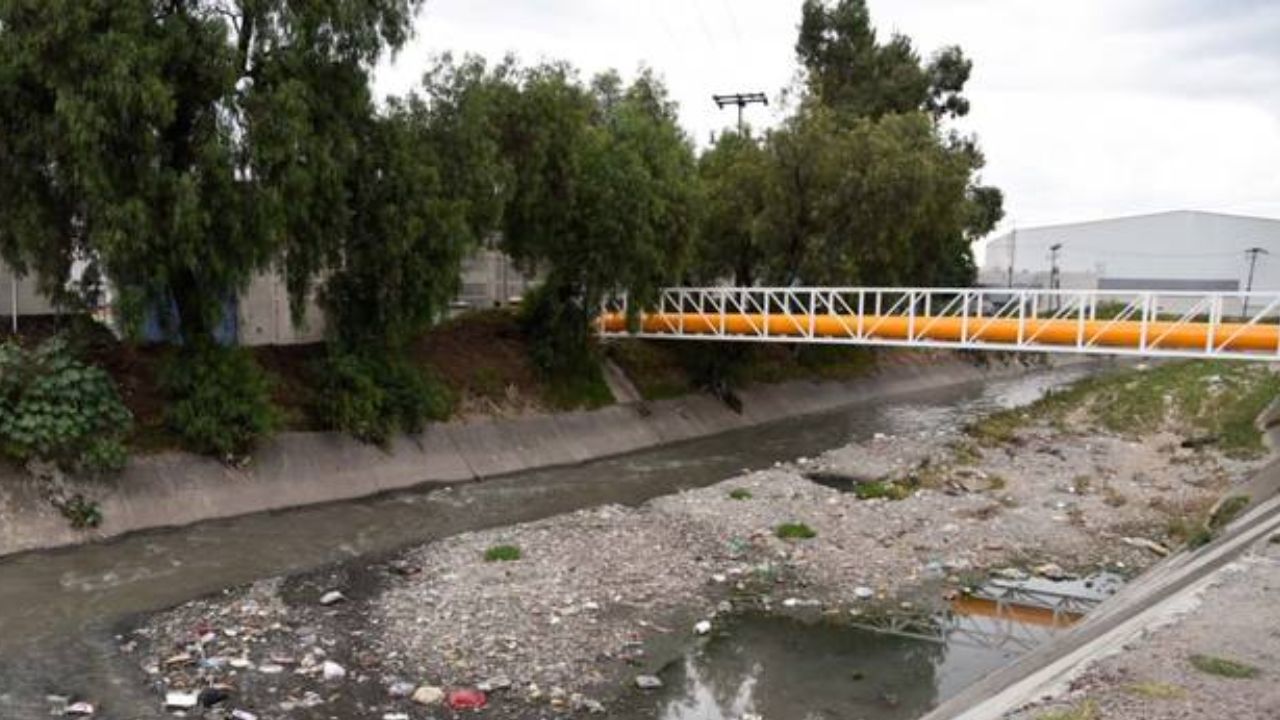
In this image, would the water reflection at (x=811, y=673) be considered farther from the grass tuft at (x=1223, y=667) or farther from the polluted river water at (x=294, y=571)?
the grass tuft at (x=1223, y=667)

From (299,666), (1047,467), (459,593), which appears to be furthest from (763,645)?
(1047,467)

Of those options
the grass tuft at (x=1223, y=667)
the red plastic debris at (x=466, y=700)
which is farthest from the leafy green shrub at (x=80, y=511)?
the grass tuft at (x=1223, y=667)

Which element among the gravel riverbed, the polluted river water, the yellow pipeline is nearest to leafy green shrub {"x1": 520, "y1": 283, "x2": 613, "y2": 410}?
the yellow pipeline

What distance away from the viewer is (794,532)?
61.9 feet

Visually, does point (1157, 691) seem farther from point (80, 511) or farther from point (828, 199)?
point (828, 199)

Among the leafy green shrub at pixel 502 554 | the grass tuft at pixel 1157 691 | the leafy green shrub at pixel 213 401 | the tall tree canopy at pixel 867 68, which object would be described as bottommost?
the leafy green shrub at pixel 502 554

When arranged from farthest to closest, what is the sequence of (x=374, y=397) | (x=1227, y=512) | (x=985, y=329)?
(x=985, y=329)
(x=374, y=397)
(x=1227, y=512)

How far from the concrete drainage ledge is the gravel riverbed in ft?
10.0

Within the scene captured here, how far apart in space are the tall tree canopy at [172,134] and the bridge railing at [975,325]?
13.9m

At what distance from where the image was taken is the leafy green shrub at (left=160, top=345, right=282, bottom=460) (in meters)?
20.5

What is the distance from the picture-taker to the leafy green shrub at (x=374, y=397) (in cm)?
2366

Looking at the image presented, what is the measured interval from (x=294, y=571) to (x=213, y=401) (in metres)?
5.79

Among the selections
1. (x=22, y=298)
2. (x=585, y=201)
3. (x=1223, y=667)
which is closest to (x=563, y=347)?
(x=585, y=201)

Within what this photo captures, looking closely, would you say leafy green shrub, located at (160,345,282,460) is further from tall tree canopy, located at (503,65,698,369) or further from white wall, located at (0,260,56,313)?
tall tree canopy, located at (503,65,698,369)
